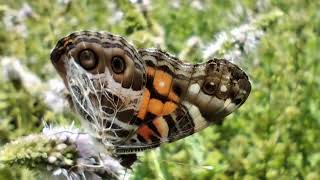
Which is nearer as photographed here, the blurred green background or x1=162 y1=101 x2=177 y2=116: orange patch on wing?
x1=162 y1=101 x2=177 y2=116: orange patch on wing

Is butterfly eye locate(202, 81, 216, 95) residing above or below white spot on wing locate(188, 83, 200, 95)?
above

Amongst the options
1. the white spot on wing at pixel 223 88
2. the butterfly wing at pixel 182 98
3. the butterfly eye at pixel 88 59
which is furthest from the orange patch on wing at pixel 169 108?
the butterfly eye at pixel 88 59

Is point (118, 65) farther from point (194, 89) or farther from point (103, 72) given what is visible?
point (194, 89)

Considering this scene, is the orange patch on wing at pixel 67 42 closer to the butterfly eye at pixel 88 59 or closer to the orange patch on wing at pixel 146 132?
the butterfly eye at pixel 88 59

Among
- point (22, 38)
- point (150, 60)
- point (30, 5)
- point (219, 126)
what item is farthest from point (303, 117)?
point (30, 5)

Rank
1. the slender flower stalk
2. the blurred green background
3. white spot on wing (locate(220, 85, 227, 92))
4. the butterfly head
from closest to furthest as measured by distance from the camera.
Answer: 1. the slender flower stalk
2. white spot on wing (locate(220, 85, 227, 92))
3. the butterfly head
4. the blurred green background

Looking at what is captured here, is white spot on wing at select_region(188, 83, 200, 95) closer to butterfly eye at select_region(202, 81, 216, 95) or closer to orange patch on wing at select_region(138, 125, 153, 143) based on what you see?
butterfly eye at select_region(202, 81, 216, 95)

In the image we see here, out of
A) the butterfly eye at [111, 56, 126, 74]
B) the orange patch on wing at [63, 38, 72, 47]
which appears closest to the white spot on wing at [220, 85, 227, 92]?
the butterfly eye at [111, 56, 126, 74]
